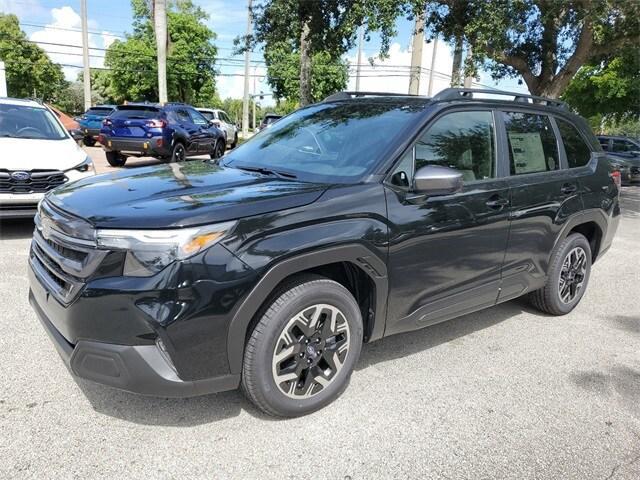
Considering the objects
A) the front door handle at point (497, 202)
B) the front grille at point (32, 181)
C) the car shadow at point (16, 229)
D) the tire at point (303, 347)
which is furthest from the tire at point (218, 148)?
the tire at point (303, 347)

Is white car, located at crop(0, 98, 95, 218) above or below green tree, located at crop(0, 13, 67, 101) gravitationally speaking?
below

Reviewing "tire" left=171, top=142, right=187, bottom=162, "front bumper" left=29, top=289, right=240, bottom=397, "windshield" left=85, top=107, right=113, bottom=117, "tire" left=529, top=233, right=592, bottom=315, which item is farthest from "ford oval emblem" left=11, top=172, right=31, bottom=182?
"windshield" left=85, top=107, right=113, bottom=117

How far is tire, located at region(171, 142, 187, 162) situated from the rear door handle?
11.1m

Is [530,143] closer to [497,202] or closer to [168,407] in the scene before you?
[497,202]

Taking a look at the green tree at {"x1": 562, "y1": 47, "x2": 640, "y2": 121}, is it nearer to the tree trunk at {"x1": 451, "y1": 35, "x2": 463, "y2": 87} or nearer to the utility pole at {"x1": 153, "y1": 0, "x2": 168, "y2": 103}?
the tree trunk at {"x1": 451, "y1": 35, "x2": 463, "y2": 87}

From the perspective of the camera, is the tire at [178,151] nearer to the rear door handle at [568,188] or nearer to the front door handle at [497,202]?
the rear door handle at [568,188]

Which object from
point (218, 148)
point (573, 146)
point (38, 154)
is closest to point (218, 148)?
point (218, 148)

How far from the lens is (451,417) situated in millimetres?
3059

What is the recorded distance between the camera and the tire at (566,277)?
4504 millimetres

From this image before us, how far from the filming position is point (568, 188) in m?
4.41

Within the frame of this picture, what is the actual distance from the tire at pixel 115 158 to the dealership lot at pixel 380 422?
11204 mm

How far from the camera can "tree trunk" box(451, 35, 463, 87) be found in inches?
518

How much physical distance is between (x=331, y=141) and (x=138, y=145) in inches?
427

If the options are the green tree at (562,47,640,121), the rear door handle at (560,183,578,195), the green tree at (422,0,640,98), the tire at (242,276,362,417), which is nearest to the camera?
the tire at (242,276,362,417)
